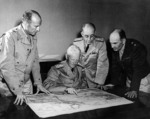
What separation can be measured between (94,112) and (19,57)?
3.54 feet

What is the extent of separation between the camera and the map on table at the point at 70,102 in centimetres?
187

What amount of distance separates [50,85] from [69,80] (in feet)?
0.78

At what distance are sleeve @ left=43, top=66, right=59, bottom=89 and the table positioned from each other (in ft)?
1.85

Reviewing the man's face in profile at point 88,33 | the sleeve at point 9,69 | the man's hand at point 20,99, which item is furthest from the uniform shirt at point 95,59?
the man's hand at point 20,99

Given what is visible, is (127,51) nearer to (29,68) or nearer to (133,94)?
(133,94)

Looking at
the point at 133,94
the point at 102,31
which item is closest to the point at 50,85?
the point at 133,94

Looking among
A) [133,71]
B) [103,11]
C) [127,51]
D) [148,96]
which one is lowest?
[148,96]

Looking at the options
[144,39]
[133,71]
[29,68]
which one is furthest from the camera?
[144,39]

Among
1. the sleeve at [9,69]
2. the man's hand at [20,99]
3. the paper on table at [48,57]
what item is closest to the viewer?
the man's hand at [20,99]

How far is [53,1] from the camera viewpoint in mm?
4188

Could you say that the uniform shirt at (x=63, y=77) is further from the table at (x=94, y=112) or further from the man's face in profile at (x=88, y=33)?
the table at (x=94, y=112)

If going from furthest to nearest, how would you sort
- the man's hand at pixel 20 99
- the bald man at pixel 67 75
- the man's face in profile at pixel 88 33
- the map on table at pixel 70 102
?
the man's face in profile at pixel 88 33, the bald man at pixel 67 75, the man's hand at pixel 20 99, the map on table at pixel 70 102

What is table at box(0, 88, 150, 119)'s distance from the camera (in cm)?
176

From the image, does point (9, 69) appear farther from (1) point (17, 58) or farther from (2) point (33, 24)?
(2) point (33, 24)
